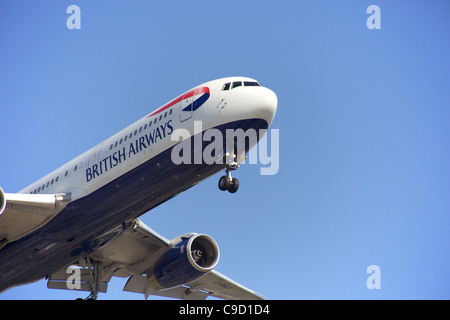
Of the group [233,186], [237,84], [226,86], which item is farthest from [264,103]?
[233,186]

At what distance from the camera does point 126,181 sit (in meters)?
26.2

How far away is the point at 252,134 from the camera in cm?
2542

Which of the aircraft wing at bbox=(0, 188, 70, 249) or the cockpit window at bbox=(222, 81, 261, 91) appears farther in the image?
the aircraft wing at bbox=(0, 188, 70, 249)

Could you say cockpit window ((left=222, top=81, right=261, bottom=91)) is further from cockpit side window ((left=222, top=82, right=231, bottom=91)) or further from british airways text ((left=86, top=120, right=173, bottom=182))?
british airways text ((left=86, top=120, right=173, bottom=182))

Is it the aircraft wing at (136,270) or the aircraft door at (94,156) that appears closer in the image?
the aircraft door at (94,156)

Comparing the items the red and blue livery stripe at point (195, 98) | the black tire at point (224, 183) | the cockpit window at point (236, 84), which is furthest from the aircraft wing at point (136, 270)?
the cockpit window at point (236, 84)

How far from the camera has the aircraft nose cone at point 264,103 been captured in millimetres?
25109

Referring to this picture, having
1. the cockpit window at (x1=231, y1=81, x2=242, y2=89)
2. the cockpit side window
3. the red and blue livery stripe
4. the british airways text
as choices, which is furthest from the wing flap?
the cockpit window at (x1=231, y1=81, x2=242, y2=89)

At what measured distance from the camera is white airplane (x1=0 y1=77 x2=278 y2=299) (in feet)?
83.5

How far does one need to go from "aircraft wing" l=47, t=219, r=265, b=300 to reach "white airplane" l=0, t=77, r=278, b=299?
3.41 feet

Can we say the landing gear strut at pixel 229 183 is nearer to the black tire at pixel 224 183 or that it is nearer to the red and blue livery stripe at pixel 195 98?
the black tire at pixel 224 183

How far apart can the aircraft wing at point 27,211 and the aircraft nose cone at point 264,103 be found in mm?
8403
